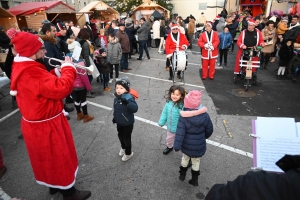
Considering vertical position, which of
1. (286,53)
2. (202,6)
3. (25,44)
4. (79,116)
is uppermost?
(202,6)

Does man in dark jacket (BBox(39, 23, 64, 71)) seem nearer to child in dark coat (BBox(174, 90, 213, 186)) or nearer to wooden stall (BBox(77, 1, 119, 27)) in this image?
child in dark coat (BBox(174, 90, 213, 186))

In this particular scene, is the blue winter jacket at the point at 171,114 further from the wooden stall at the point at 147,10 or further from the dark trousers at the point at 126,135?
the wooden stall at the point at 147,10

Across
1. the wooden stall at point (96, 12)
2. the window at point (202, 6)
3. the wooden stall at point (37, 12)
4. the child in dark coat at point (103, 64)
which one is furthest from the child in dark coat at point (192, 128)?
the window at point (202, 6)

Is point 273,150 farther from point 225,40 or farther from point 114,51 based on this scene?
point 225,40

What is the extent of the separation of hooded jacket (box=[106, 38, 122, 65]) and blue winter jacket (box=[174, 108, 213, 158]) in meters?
4.95

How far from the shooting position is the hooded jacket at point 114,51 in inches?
284

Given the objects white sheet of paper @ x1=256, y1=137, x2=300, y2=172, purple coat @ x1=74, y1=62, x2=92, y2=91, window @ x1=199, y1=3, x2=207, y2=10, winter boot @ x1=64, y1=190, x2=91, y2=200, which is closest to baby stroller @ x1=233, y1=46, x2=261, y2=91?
purple coat @ x1=74, y1=62, x2=92, y2=91

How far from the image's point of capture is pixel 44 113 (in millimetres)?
2369

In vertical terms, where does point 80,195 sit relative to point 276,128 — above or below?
below

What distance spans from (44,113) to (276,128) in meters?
2.36

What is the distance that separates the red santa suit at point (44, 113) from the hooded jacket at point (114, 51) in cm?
499

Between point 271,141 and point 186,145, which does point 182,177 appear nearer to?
point 186,145

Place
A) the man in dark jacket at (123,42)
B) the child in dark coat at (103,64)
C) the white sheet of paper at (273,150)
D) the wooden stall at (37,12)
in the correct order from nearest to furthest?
the white sheet of paper at (273,150), the child in dark coat at (103,64), the man in dark jacket at (123,42), the wooden stall at (37,12)

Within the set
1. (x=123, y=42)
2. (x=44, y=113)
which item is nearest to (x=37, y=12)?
(x=123, y=42)
